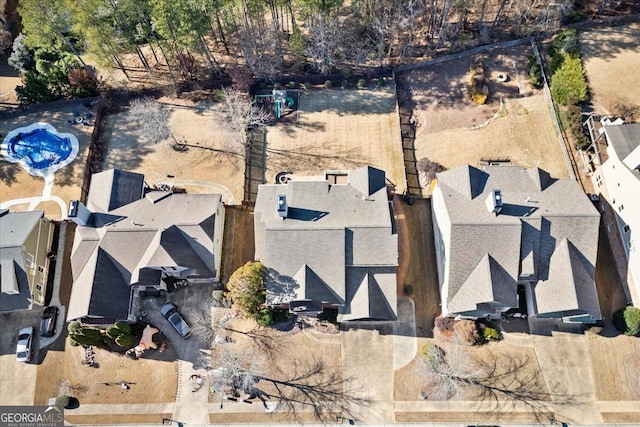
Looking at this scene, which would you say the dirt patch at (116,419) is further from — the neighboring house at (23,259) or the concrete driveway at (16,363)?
the neighboring house at (23,259)

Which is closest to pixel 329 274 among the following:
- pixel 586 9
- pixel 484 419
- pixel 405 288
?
pixel 405 288

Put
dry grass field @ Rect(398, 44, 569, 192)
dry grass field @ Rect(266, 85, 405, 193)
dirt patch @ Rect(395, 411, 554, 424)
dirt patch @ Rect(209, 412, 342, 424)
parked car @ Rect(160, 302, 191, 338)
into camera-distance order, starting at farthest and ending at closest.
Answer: dry grass field @ Rect(266, 85, 405, 193) < dry grass field @ Rect(398, 44, 569, 192) < parked car @ Rect(160, 302, 191, 338) < dirt patch @ Rect(209, 412, 342, 424) < dirt patch @ Rect(395, 411, 554, 424)

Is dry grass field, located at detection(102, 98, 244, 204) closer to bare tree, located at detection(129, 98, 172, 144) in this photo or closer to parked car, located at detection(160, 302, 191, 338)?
bare tree, located at detection(129, 98, 172, 144)

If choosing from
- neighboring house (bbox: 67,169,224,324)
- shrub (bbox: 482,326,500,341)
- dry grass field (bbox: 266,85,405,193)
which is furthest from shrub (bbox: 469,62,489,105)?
neighboring house (bbox: 67,169,224,324)

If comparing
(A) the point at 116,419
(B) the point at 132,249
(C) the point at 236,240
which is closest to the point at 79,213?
(B) the point at 132,249

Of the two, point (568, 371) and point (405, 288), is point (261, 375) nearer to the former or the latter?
point (405, 288)

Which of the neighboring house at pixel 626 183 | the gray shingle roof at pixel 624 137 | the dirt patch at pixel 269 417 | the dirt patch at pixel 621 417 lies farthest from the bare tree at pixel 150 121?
the dirt patch at pixel 621 417

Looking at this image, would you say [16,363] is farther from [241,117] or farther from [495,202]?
[495,202]
